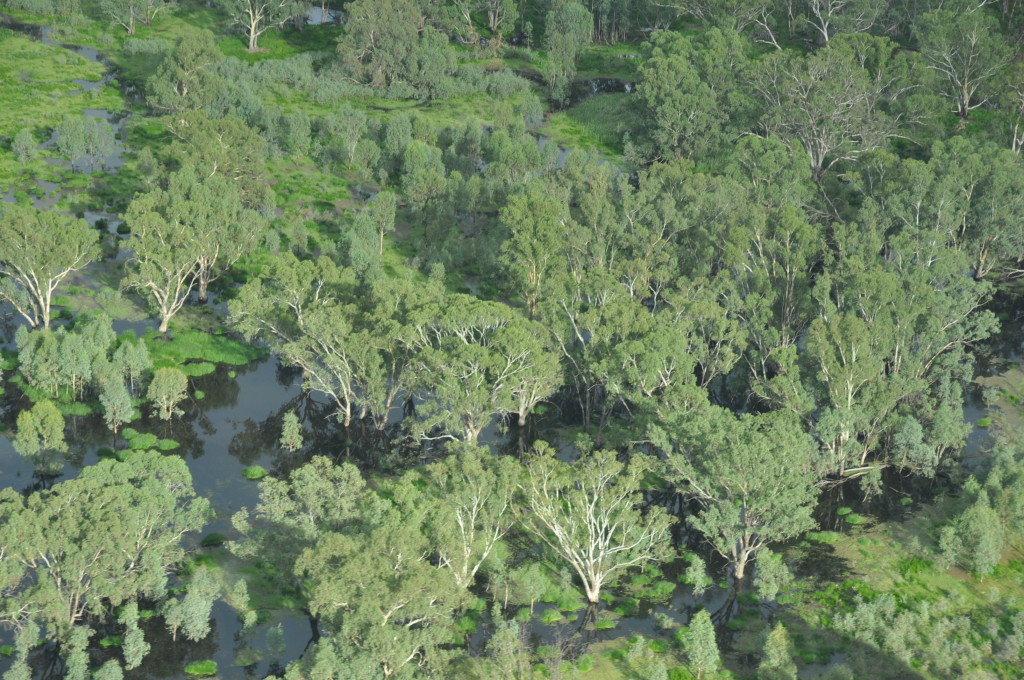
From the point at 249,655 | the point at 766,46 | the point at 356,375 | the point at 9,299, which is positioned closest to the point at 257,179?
the point at 9,299

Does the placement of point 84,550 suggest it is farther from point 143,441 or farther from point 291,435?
point 291,435

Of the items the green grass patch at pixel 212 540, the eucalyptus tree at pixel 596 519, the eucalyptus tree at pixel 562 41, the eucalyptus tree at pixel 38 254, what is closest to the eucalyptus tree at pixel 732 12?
the eucalyptus tree at pixel 562 41

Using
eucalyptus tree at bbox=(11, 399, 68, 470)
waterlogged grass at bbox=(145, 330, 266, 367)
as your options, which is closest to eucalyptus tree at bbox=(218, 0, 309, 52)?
waterlogged grass at bbox=(145, 330, 266, 367)

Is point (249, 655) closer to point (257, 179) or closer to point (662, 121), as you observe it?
point (257, 179)

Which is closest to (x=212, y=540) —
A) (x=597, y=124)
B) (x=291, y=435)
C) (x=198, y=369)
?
(x=291, y=435)

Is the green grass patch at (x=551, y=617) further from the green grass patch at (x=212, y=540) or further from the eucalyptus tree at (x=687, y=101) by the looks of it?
the eucalyptus tree at (x=687, y=101)
